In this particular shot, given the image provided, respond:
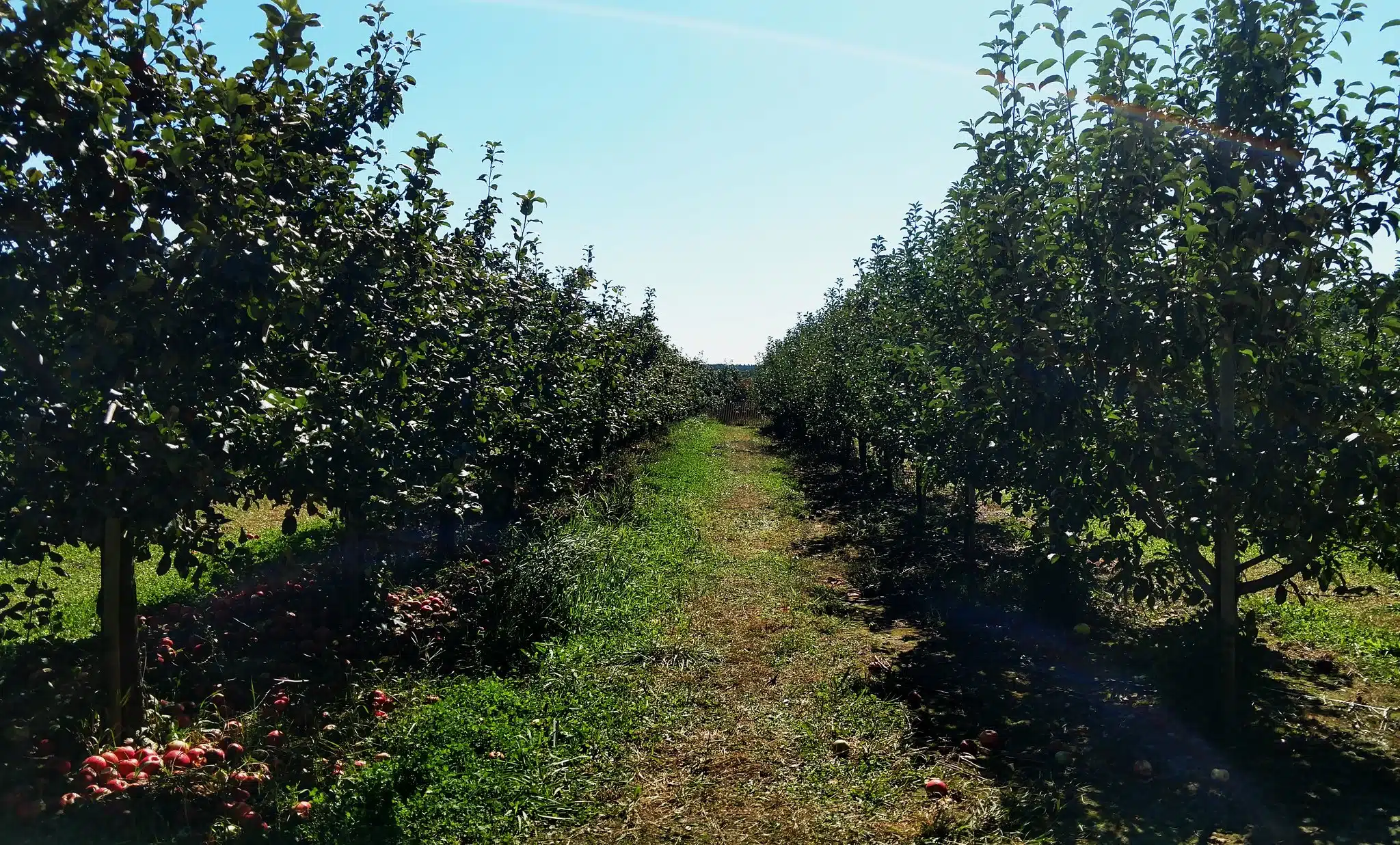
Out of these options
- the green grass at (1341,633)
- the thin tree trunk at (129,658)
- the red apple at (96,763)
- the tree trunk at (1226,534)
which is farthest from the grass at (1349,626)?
the thin tree trunk at (129,658)

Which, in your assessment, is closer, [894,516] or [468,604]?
[468,604]

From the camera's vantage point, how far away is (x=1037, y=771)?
4.58 metres

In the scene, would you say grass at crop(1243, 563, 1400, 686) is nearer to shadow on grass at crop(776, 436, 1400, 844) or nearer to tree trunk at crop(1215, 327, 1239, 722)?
shadow on grass at crop(776, 436, 1400, 844)

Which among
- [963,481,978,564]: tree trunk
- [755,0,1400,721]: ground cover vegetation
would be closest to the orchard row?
[755,0,1400,721]: ground cover vegetation

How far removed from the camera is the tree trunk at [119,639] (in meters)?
4.28

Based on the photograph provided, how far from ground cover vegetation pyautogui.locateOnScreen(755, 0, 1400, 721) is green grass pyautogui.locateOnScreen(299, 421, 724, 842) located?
3.01 meters

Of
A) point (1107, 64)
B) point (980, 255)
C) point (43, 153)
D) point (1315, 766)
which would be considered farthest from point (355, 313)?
point (1315, 766)

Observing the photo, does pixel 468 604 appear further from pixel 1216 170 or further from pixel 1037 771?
pixel 1216 170

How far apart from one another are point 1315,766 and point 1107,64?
3.87 metres

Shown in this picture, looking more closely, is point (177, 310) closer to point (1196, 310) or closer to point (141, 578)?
point (1196, 310)

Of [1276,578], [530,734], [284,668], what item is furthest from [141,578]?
[1276,578]

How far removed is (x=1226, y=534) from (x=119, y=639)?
19.9 ft

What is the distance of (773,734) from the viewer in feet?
16.9

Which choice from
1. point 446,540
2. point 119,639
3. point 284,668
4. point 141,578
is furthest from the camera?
point 141,578
